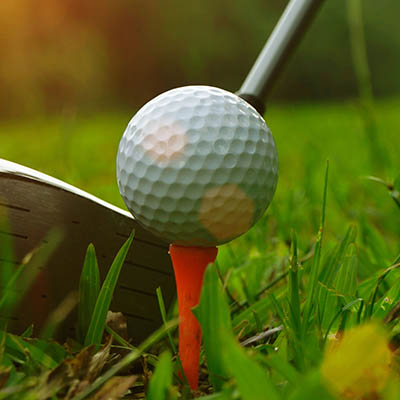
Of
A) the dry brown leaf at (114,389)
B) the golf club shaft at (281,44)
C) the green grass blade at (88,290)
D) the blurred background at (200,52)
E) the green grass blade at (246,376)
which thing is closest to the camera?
the green grass blade at (246,376)

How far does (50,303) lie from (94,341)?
13cm

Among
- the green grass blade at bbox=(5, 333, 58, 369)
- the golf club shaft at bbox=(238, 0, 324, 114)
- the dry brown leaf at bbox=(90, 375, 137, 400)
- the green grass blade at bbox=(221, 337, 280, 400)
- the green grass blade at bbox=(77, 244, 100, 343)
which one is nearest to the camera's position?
the green grass blade at bbox=(221, 337, 280, 400)

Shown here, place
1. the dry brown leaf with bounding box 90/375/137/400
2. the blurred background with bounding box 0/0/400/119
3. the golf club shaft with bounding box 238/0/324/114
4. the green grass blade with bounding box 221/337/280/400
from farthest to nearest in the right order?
Answer: 1. the blurred background with bounding box 0/0/400/119
2. the golf club shaft with bounding box 238/0/324/114
3. the dry brown leaf with bounding box 90/375/137/400
4. the green grass blade with bounding box 221/337/280/400

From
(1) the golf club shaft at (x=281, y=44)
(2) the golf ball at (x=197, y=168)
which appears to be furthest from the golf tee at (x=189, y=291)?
(1) the golf club shaft at (x=281, y=44)

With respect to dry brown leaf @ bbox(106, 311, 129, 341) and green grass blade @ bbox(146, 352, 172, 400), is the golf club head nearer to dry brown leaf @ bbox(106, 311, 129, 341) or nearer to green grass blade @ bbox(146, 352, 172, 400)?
dry brown leaf @ bbox(106, 311, 129, 341)

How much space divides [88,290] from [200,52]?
9037 millimetres

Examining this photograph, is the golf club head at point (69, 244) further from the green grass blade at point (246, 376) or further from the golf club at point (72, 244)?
the green grass blade at point (246, 376)

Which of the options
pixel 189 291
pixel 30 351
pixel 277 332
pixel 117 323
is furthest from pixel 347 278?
pixel 30 351

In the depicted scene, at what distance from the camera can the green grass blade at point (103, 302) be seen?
31.7 inches

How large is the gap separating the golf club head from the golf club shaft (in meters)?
0.41

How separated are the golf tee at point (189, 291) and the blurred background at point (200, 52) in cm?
835

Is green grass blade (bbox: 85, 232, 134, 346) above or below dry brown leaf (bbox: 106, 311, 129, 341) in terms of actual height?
above

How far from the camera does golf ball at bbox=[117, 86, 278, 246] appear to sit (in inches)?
31.2

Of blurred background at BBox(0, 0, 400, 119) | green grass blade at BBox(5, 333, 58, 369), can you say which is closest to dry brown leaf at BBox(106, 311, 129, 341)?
green grass blade at BBox(5, 333, 58, 369)
